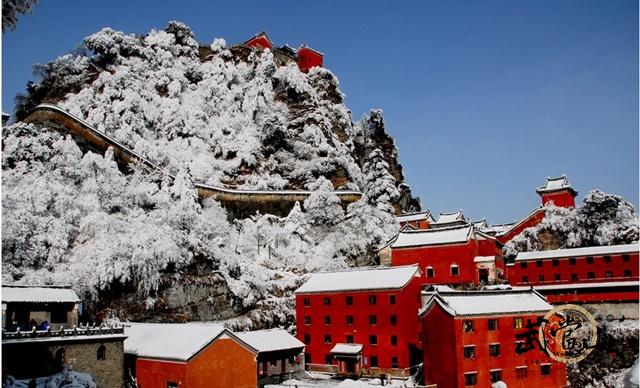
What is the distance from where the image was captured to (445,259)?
3994 cm

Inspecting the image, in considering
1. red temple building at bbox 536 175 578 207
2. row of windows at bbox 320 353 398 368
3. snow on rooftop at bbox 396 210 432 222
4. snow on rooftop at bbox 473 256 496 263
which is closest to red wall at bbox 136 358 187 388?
row of windows at bbox 320 353 398 368

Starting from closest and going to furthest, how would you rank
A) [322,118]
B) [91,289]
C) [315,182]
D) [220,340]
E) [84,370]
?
[84,370] < [220,340] < [91,289] < [315,182] < [322,118]

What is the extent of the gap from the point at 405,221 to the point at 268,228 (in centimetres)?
1760

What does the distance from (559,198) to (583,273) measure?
14.2 m

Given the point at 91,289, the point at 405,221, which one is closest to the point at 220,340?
the point at 91,289

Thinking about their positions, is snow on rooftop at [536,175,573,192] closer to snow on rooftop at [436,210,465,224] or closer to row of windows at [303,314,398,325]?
snow on rooftop at [436,210,465,224]

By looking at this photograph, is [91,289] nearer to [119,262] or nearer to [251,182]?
[119,262]

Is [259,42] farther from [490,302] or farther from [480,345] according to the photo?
[480,345]

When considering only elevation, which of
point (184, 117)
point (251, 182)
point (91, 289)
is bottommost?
point (91, 289)

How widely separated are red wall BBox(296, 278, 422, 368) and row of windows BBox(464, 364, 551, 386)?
5049 mm

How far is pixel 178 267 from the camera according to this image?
3588cm

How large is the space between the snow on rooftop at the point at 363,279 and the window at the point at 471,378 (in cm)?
681

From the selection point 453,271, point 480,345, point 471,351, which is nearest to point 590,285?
point 453,271

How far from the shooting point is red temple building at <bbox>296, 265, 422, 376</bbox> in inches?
1278
